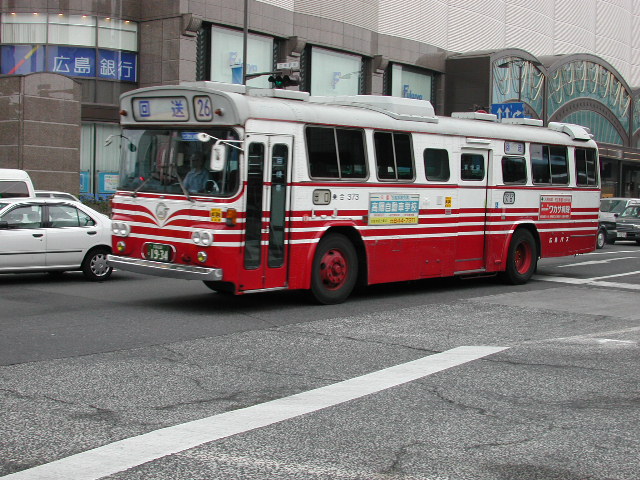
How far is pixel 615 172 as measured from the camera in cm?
7106

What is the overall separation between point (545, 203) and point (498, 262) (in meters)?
1.88

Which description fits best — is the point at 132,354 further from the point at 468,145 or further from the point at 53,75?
the point at 53,75

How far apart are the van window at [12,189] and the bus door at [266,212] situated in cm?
918

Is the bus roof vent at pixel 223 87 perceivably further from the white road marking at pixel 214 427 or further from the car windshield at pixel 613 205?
the car windshield at pixel 613 205

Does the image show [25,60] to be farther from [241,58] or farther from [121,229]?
[121,229]

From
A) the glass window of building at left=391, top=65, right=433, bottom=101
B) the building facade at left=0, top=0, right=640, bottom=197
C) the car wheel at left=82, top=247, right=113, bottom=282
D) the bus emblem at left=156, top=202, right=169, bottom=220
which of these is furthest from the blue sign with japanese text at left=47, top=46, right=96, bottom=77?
the bus emblem at left=156, top=202, right=169, bottom=220

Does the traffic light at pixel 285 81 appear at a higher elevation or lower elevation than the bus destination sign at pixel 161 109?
higher

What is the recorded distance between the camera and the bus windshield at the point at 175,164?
11414mm

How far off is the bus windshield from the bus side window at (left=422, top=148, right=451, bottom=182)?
4047mm

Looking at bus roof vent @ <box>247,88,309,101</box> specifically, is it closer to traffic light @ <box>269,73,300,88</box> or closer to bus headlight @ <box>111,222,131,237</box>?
bus headlight @ <box>111,222,131,237</box>

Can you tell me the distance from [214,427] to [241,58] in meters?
34.5

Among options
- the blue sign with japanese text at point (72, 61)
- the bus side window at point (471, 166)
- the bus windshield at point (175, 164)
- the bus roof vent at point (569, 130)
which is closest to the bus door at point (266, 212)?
the bus windshield at point (175, 164)

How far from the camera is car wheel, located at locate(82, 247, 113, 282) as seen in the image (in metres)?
15.6

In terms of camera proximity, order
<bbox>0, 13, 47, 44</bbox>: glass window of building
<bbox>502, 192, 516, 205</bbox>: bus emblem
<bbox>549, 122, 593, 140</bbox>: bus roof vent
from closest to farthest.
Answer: <bbox>502, 192, 516, 205</bbox>: bus emblem, <bbox>549, 122, 593, 140</bbox>: bus roof vent, <bbox>0, 13, 47, 44</bbox>: glass window of building
